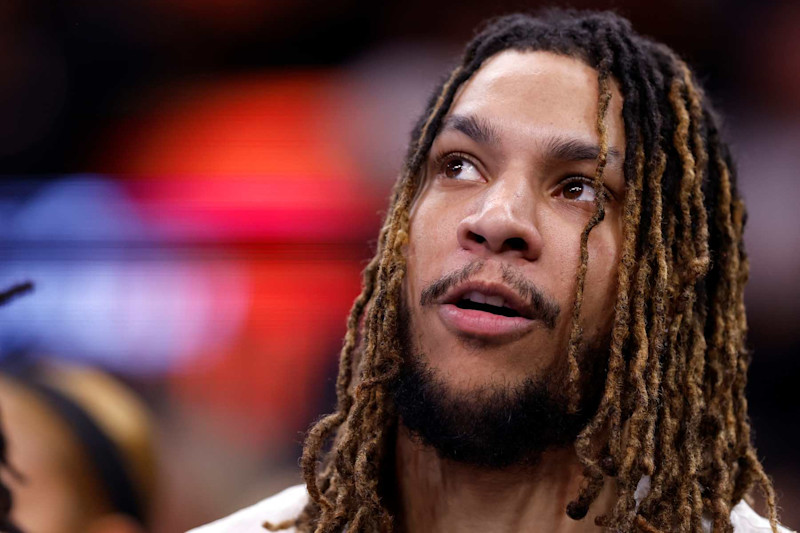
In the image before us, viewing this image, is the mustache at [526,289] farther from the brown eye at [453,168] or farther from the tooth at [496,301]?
the brown eye at [453,168]

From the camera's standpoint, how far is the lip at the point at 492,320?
1.64m

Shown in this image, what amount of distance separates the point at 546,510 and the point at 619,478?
0.61 ft

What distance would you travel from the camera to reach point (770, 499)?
171cm

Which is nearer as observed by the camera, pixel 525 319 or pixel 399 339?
pixel 525 319

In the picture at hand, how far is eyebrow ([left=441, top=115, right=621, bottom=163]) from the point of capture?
1.76m

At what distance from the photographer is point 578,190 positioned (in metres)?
1.78

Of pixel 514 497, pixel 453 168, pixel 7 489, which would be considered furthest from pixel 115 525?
pixel 453 168

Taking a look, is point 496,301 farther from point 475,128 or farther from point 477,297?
point 475,128

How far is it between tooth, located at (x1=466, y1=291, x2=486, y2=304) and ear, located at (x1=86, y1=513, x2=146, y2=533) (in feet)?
6.06

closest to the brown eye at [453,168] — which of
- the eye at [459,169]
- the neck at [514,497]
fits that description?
the eye at [459,169]

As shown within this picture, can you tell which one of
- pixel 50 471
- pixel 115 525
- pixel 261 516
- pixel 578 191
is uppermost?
pixel 578 191

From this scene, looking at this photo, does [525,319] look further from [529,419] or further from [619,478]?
[619,478]

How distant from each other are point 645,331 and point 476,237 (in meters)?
0.38

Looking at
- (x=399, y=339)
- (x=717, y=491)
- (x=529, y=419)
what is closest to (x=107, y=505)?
(x=399, y=339)
